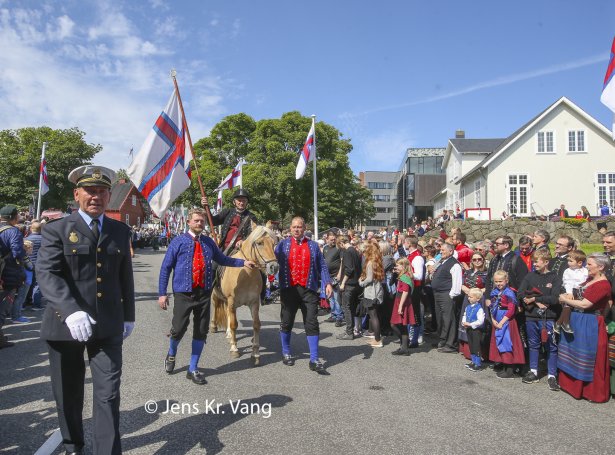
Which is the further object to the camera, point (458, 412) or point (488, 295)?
point (488, 295)

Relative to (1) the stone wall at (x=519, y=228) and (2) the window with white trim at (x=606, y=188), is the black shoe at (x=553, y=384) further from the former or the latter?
(2) the window with white trim at (x=606, y=188)

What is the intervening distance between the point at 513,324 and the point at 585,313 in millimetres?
1138

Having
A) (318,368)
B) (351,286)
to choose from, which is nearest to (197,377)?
(318,368)

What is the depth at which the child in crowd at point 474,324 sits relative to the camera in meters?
7.06

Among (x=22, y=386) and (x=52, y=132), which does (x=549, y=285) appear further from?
(x=52, y=132)

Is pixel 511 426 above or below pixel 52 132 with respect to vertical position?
below

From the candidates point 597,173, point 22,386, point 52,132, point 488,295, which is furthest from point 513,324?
point 52,132

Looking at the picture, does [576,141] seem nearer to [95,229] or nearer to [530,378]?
[530,378]

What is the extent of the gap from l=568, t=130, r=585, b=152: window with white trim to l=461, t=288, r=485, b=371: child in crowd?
97.1 feet

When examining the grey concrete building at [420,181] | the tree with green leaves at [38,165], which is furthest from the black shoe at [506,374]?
the grey concrete building at [420,181]

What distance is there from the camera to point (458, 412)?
5035 mm

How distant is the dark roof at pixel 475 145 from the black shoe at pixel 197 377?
127ft

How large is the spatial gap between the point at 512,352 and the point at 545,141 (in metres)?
30.1

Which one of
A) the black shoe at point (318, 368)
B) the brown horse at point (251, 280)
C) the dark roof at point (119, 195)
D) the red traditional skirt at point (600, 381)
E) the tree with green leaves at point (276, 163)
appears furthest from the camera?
the dark roof at point (119, 195)
